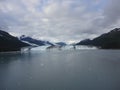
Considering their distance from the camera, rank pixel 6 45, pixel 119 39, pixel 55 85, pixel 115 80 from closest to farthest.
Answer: pixel 55 85 → pixel 115 80 → pixel 6 45 → pixel 119 39

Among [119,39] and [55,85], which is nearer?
[55,85]

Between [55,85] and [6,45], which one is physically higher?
[6,45]

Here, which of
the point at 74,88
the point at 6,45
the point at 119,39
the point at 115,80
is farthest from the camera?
the point at 119,39

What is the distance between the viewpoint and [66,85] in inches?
533

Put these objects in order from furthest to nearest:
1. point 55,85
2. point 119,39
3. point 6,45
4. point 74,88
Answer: point 119,39 → point 6,45 → point 55,85 → point 74,88

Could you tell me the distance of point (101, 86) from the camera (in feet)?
42.9

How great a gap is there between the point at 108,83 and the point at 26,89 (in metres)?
6.28

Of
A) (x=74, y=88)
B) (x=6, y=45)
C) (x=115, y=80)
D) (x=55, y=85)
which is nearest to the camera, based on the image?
(x=74, y=88)

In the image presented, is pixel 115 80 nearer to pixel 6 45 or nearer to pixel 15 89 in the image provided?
pixel 15 89

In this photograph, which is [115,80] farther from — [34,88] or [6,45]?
→ [6,45]

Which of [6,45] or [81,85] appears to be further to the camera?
[6,45]

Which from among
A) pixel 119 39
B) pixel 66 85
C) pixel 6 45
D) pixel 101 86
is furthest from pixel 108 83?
pixel 119 39

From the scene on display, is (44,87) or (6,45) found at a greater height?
(6,45)

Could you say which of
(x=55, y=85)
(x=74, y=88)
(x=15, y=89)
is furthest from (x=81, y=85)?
(x=15, y=89)
